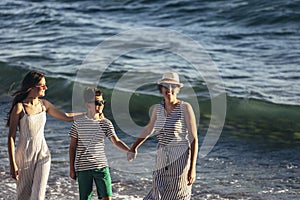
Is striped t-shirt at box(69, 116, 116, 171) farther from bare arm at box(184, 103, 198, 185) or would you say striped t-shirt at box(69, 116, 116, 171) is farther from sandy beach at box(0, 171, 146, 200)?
sandy beach at box(0, 171, 146, 200)

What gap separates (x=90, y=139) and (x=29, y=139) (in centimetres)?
62

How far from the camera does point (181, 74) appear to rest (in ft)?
54.7

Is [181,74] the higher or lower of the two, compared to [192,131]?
higher

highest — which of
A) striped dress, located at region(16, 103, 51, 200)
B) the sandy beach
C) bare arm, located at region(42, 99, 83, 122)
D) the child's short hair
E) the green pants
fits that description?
the child's short hair

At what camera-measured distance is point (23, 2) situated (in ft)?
88.1

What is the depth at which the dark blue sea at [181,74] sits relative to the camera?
9.91 m

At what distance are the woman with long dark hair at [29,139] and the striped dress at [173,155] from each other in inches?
43.2

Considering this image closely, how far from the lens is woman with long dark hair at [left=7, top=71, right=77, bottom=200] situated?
6.90 meters

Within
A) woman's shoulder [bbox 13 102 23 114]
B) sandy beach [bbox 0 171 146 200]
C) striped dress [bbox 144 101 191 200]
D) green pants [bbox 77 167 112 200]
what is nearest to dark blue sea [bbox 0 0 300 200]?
sandy beach [bbox 0 171 146 200]

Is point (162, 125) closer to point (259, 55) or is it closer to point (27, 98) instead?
point (27, 98)

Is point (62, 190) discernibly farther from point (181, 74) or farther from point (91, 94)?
point (181, 74)

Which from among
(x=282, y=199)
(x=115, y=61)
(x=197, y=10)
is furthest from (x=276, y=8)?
(x=282, y=199)

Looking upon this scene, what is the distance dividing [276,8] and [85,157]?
15.7 metres

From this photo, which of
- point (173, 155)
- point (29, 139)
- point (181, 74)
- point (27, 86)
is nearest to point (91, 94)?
point (27, 86)
